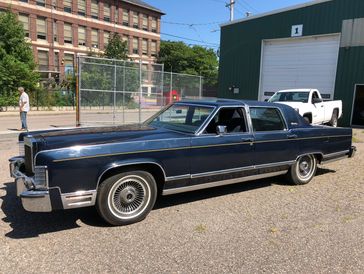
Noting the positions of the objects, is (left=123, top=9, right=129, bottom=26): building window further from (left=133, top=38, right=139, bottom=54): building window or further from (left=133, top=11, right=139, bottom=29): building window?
(left=133, top=38, right=139, bottom=54): building window

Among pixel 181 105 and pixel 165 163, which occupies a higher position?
pixel 181 105

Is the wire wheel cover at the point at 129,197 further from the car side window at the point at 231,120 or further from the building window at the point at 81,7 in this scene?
the building window at the point at 81,7

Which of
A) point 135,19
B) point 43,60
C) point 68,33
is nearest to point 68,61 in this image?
point 43,60

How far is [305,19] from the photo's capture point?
19703 mm

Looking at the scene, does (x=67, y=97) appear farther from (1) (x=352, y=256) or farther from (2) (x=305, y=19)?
(1) (x=352, y=256)

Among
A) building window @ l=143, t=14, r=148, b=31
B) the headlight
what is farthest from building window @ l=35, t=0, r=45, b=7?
the headlight


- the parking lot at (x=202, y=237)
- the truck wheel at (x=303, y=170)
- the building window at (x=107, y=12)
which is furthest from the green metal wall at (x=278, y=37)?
the building window at (x=107, y=12)

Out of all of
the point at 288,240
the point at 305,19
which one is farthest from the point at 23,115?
the point at 305,19

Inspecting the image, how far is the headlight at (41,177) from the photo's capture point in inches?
154

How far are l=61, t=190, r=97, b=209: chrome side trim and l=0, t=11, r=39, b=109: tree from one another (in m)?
23.5

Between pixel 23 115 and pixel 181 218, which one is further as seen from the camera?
pixel 23 115

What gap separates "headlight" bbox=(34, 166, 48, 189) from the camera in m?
3.92

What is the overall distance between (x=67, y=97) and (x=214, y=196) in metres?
28.0

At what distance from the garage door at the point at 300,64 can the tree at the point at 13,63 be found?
56.8ft
